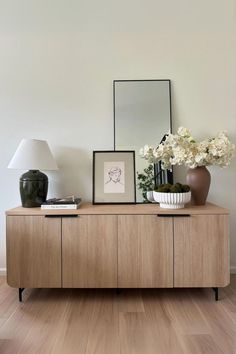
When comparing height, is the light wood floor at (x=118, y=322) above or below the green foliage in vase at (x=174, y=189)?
below

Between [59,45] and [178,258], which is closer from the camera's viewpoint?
[178,258]

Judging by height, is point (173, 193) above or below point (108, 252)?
above

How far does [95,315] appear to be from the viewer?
72.6 inches

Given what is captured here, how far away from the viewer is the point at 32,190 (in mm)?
2184

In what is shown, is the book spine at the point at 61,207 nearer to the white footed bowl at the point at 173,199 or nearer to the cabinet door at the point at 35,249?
the cabinet door at the point at 35,249

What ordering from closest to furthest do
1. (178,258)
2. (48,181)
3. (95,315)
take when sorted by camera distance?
(95,315) < (178,258) < (48,181)

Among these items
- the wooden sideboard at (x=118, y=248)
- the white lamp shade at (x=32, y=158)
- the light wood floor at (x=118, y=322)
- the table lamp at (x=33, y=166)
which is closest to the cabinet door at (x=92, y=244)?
the wooden sideboard at (x=118, y=248)

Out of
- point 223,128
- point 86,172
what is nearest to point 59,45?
point 86,172

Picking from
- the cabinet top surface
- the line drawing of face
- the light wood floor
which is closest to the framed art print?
the line drawing of face

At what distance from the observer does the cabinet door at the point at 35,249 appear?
2.00m

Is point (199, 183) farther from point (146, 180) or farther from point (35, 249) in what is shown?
point (35, 249)

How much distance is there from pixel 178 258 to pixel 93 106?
58.1 inches

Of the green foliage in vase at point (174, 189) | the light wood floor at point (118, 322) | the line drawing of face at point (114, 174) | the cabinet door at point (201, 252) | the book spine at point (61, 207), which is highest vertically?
the line drawing of face at point (114, 174)

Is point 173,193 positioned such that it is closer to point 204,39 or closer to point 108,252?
point 108,252
